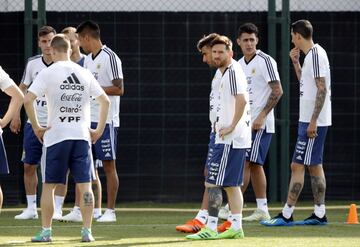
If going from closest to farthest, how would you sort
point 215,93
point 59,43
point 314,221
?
1. point 59,43
2. point 215,93
3. point 314,221

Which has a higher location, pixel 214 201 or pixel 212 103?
pixel 212 103

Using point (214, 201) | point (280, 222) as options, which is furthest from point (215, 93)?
point (280, 222)

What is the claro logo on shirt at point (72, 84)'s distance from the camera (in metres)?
10.4

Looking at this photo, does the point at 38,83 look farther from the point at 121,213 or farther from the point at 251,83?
the point at 121,213

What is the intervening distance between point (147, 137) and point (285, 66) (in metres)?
2.11

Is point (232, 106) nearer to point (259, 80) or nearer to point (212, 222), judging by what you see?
point (212, 222)

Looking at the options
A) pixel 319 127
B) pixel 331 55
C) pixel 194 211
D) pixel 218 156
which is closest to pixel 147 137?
pixel 194 211

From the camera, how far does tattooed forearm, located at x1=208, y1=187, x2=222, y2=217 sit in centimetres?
1087

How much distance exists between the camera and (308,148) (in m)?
12.2

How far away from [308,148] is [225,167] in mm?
1625

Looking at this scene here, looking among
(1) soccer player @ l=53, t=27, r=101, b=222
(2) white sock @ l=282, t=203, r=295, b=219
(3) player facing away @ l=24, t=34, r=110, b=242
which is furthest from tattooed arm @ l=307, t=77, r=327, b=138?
(3) player facing away @ l=24, t=34, r=110, b=242

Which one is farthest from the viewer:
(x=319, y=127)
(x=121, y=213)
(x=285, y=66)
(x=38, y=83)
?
(x=285, y=66)

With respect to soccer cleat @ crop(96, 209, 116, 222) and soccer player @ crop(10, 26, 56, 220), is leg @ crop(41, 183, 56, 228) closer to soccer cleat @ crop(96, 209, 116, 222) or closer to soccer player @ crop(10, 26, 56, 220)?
soccer cleat @ crop(96, 209, 116, 222)

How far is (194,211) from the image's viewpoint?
14.7 m
